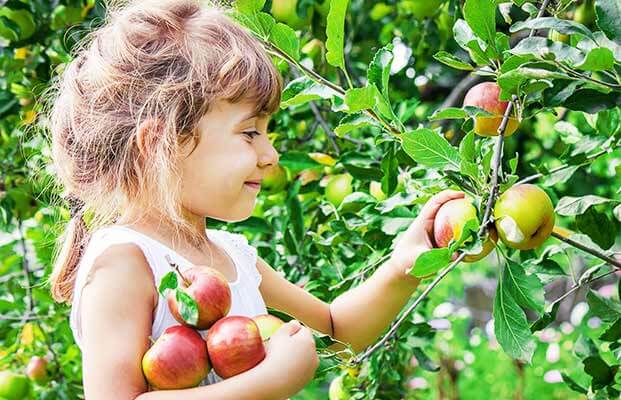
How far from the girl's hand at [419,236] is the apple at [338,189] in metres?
0.38

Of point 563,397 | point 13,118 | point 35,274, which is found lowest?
point 563,397

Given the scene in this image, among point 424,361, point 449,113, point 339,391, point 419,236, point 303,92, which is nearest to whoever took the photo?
point 449,113

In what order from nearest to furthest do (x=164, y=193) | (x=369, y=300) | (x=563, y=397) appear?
(x=164, y=193), (x=369, y=300), (x=563, y=397)

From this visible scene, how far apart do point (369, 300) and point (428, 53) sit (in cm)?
103

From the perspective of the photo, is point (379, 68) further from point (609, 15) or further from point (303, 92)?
point (609, 15)

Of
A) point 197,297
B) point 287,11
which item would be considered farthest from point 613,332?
point 287,11

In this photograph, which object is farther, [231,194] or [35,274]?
[35,274]

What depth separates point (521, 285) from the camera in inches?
48.2

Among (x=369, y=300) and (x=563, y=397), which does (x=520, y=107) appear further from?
(x=563, y=397)

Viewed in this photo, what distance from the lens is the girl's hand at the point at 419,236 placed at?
1360 mm

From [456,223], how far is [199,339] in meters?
0.36

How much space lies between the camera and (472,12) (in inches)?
43.3

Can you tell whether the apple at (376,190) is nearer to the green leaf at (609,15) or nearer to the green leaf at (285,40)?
the green leaf at (285,40)

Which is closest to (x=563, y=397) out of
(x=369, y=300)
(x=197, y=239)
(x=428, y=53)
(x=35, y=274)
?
(x=428, y=53)
